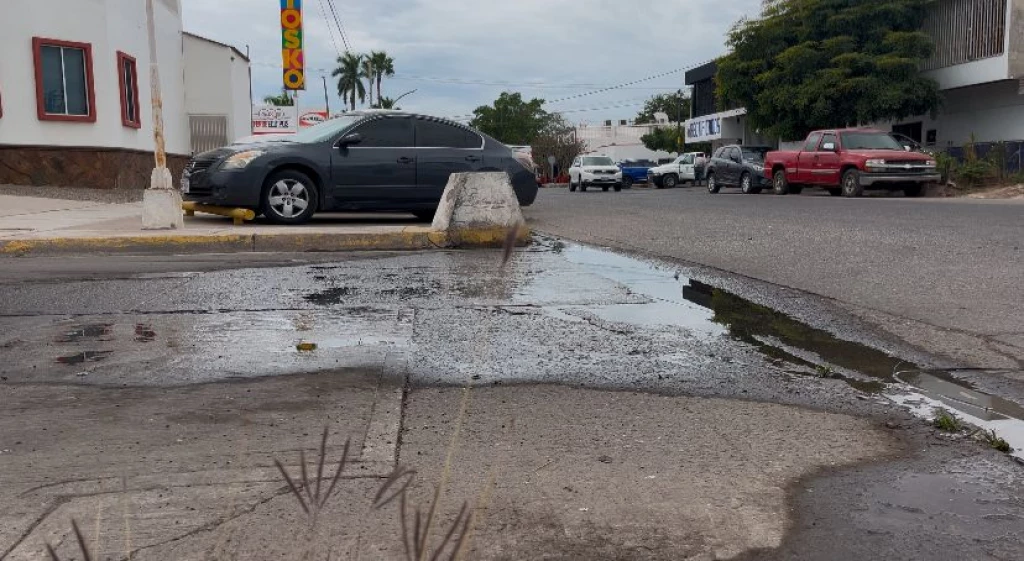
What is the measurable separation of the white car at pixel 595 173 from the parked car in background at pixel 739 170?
682 cm

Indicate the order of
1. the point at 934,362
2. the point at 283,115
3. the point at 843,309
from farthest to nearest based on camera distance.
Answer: the point at 283,115 → the point at 843,309 → the point at 934,362

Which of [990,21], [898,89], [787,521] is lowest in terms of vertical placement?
[787,521]

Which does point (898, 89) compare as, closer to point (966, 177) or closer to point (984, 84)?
point (984, 84)

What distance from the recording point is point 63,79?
18453 mm

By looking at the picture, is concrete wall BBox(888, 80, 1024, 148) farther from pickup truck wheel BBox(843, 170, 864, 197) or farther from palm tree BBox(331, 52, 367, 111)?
palm tree BBox(331, 52, 367, 111)

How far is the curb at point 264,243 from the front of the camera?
8461mm

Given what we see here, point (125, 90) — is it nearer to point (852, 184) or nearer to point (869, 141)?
point (852, 184)

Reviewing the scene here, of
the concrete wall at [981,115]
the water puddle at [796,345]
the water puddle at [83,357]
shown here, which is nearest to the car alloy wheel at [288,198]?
the water puddle at [796,345]

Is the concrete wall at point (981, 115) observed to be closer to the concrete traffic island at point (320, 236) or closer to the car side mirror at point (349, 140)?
the car side mirror at point (349, 140)

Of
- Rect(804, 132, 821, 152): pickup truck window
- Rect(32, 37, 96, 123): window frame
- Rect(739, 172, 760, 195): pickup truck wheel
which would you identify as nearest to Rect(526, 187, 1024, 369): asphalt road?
Rect(804, 132, 821, 152): pickup truck window

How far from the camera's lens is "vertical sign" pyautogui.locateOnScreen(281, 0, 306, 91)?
28.7 m

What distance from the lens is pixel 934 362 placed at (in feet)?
14.5

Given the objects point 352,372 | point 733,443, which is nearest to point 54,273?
point 352,372

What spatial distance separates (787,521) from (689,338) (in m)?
2.41
